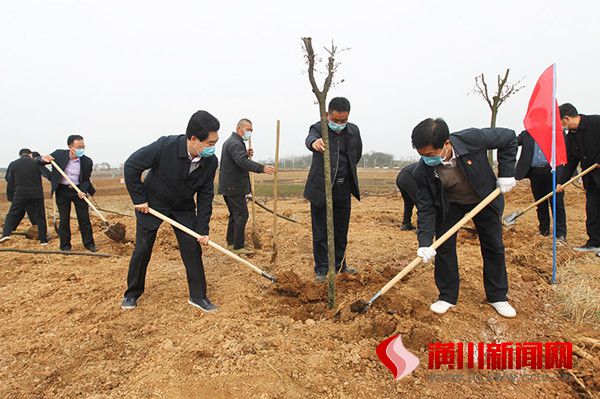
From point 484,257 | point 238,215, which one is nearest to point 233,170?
point 238,215

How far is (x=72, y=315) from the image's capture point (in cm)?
375

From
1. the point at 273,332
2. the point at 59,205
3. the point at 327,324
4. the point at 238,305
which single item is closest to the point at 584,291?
the point at 327,324

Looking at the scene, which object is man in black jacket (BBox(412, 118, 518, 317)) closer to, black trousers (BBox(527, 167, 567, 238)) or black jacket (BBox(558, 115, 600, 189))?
black jacket (BBox(558, 115, 600, 189))

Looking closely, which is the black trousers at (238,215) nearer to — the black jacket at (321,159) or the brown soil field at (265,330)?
the brown soil field at (265,330)

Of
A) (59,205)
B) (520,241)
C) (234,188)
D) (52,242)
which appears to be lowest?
(52,242)

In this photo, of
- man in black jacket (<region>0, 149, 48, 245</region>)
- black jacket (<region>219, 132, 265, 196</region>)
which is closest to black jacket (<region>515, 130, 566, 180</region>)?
black jacket (<region>219, 132, 265, 196</region>)

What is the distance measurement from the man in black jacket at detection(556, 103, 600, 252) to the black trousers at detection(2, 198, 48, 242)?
8.79 m

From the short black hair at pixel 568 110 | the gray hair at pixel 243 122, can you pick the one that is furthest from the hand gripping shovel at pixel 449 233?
the gray hair at pixel 243 122

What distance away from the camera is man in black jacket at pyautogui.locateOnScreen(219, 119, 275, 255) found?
5.25 metres

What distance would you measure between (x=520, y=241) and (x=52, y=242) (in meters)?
8.34

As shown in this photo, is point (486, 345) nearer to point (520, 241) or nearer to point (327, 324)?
point (327, 324)

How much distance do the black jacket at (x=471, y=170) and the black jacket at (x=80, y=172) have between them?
220 inches

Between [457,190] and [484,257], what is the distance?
2.25 ft

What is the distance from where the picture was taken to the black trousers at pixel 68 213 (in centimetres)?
617
